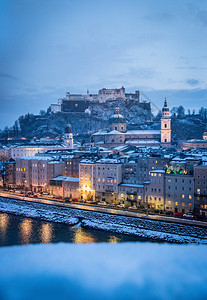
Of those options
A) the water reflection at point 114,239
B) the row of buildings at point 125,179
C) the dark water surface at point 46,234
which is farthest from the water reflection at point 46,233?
the row of buildings at point 125,179

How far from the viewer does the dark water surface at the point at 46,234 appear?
1087 inches

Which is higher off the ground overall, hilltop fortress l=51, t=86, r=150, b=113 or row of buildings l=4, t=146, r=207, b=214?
hilltop fortress l=51, t=86, r=150, b=113

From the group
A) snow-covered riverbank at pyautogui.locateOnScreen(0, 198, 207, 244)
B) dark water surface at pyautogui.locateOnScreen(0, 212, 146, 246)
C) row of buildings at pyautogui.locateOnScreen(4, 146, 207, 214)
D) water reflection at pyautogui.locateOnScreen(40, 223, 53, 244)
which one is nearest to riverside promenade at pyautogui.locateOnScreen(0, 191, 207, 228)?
snow-covered riverbank at pyautogui.locateOnScreen(0, 198, 207, 244)

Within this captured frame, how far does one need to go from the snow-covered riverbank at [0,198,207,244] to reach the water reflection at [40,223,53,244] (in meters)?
1.34

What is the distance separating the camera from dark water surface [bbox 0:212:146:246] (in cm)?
2761

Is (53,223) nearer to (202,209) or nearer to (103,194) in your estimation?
(103,194)

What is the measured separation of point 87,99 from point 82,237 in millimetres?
92112

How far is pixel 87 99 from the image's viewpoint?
116188mm

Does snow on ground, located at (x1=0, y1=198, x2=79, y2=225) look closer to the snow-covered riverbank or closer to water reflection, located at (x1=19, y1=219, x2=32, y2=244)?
the snow-covered riverbank

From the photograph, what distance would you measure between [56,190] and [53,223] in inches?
430

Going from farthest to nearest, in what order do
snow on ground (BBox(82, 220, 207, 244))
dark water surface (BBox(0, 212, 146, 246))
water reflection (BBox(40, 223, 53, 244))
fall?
1. water reflection (BBox(40, 223, 53, 244))
2. dark water surface (BBox(0, 212, 146, 246))
3. snow on ground (BBox(82, 220, 207, 244))

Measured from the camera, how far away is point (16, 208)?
3844 centimetres

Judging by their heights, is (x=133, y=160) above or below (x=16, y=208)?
above

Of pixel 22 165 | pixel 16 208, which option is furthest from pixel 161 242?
pixel 22 165
